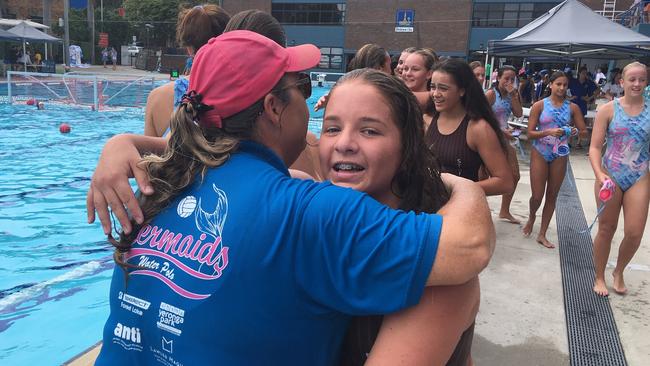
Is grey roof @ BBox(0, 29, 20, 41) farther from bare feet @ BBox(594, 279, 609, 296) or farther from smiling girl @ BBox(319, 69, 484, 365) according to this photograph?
smiling girl @ BBox(319, 69, 484, 365)

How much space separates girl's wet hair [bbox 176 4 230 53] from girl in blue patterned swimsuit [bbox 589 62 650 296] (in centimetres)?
346

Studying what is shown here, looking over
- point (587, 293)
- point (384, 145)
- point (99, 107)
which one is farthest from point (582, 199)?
point (99, 107)

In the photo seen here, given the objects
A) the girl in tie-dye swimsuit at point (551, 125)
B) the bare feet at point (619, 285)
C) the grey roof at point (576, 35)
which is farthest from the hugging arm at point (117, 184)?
the grey roof at point (576, 35)

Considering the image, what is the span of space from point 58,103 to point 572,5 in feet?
56.0

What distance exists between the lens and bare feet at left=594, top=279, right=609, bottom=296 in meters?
4.63

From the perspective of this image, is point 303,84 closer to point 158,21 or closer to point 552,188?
point 552,188

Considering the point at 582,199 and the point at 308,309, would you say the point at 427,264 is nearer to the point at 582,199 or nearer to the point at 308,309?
the point at 308,309

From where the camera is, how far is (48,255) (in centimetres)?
645

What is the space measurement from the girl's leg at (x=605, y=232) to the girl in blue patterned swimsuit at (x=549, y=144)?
121 cm

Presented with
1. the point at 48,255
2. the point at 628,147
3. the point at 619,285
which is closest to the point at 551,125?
the point at 628,147

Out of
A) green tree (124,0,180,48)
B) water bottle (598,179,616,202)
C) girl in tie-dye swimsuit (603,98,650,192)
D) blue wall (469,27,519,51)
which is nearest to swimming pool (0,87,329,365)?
water bottle (598,179,616,202)

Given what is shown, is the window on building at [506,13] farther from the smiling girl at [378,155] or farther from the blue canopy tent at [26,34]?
the smiling girl at [378,155]

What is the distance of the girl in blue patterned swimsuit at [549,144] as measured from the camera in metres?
6.11

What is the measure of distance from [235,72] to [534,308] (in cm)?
392
